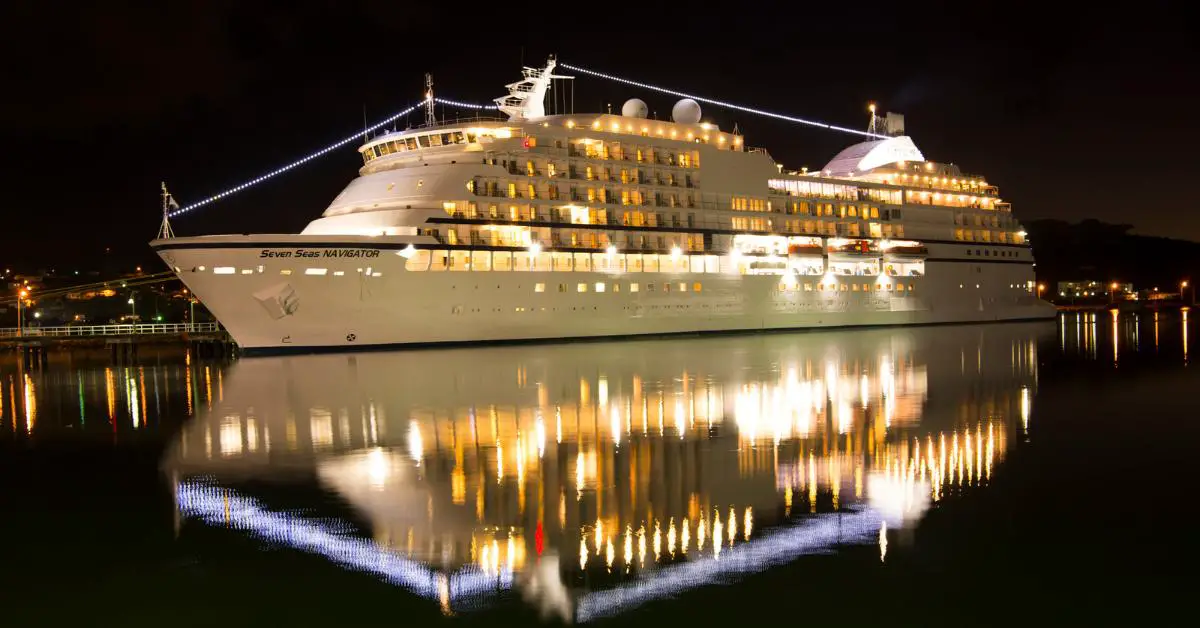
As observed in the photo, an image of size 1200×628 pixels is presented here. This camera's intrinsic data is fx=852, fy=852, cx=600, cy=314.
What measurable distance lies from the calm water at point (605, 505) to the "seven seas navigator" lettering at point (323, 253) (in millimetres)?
14080

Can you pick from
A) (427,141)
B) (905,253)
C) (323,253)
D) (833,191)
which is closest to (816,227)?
(833,191)

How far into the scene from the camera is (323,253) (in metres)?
35.0

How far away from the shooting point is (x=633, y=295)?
145 feet

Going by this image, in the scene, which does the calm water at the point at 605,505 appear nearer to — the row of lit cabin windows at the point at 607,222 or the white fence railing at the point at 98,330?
the row of lit cabin windows at the point at 607,222

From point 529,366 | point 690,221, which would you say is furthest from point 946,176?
point 529,366

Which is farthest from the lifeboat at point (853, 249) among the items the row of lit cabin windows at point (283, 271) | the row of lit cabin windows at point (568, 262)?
the row of lit cabin windows at point (283, 271)

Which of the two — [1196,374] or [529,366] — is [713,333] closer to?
[529,366]

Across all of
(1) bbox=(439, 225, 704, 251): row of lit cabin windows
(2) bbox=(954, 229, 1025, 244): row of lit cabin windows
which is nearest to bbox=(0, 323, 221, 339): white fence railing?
(1) bbox=(439, 225, 704, 251): row of lit cabin windows

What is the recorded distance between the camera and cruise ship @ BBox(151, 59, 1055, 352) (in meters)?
35.6

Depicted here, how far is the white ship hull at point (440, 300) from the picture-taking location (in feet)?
113

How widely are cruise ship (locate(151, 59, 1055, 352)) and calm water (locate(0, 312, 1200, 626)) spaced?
14715mm

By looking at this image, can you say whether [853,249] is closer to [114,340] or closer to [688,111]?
[688,111]

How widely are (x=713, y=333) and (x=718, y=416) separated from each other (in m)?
32.0

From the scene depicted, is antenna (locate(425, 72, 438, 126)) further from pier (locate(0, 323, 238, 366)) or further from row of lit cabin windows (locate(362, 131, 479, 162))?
pier (locate(0, 323, 238, 366))
